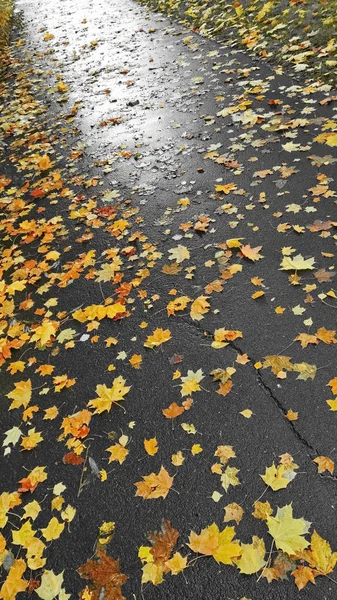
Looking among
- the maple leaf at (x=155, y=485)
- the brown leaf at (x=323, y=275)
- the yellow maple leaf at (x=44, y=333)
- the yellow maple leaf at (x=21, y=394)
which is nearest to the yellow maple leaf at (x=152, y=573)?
the maple leaf at (x=155, y=485)

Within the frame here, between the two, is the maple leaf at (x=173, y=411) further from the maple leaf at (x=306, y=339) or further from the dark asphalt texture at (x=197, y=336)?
the maple leaf at (x=306, y=339)

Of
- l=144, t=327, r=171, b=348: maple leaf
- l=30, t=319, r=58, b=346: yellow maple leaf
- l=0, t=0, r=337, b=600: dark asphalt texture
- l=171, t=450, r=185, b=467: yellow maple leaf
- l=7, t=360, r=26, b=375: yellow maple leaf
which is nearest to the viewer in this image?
l=0, t=0, r=337, b=600: dark asphalt texture

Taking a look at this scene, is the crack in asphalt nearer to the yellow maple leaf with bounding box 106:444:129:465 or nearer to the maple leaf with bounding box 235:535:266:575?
the maple leaf with bounding box 235:535:266:575

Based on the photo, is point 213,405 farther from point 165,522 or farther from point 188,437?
point 165,522

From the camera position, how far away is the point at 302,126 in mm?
4762

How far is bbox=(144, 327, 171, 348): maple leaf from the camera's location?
3119 mm

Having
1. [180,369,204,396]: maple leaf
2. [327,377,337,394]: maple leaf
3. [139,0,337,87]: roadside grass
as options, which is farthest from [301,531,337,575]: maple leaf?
[139,0,337,87]: roadside grass

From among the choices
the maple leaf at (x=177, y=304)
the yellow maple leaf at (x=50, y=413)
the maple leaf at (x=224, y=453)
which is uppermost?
the maple leaf at (x=177, y=304)

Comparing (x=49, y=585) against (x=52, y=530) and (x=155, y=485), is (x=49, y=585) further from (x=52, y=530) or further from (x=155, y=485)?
(x=155, y=485)

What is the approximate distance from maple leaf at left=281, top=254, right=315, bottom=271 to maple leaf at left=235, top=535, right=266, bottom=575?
6.18 feet

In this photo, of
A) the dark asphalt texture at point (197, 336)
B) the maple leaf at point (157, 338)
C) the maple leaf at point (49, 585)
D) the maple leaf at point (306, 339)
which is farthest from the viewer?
the maple leaf at point (157, 338)

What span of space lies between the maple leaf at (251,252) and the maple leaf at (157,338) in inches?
35.6

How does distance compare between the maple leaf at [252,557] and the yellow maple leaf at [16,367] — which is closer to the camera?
the maple leaf at [252,557]

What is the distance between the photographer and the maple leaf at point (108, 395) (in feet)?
9.32
